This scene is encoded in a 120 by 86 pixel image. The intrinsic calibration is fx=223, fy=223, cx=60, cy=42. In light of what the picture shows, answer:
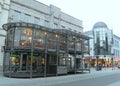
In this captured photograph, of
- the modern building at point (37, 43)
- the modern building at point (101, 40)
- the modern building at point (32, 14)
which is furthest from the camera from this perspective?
the modern building at point (101, 40)

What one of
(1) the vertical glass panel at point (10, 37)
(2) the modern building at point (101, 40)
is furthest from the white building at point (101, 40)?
(1) the vertical glass panel at point (10, 37)

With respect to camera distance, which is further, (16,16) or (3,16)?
(16,16)

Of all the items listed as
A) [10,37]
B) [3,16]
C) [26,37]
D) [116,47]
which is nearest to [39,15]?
[3,16]

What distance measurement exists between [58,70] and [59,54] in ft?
8.14

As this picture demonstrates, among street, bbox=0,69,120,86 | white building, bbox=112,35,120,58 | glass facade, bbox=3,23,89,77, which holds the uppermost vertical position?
Answer: white building, bbox=112,35,120,58

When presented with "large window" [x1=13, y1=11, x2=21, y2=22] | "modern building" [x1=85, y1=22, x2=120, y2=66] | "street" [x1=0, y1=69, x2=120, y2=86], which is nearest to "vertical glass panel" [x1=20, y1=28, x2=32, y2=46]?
"street" [x1=0, y1=69, x2=120, y2=86]

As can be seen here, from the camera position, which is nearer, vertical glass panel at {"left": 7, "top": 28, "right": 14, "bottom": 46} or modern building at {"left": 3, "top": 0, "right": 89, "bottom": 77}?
modern building at {"left": 3, "top": 0, "right": 89, "bottom": 77}

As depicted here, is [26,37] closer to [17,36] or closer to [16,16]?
[17,36]

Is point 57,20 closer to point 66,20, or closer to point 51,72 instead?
point 66,20

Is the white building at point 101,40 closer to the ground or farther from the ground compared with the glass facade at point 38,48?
farther from the ground

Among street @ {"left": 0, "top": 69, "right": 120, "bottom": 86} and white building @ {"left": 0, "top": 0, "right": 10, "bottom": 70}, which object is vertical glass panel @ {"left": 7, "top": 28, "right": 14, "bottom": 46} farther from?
white building @ {"left": 0, "top": 0, "right": 10, "bottom": 70}

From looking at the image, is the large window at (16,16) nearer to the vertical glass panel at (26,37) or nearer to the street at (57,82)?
the vertical glass panel at (26,37)

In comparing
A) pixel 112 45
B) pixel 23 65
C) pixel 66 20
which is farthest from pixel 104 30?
pixel 23 65

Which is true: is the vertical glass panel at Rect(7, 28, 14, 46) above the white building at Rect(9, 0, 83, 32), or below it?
below
